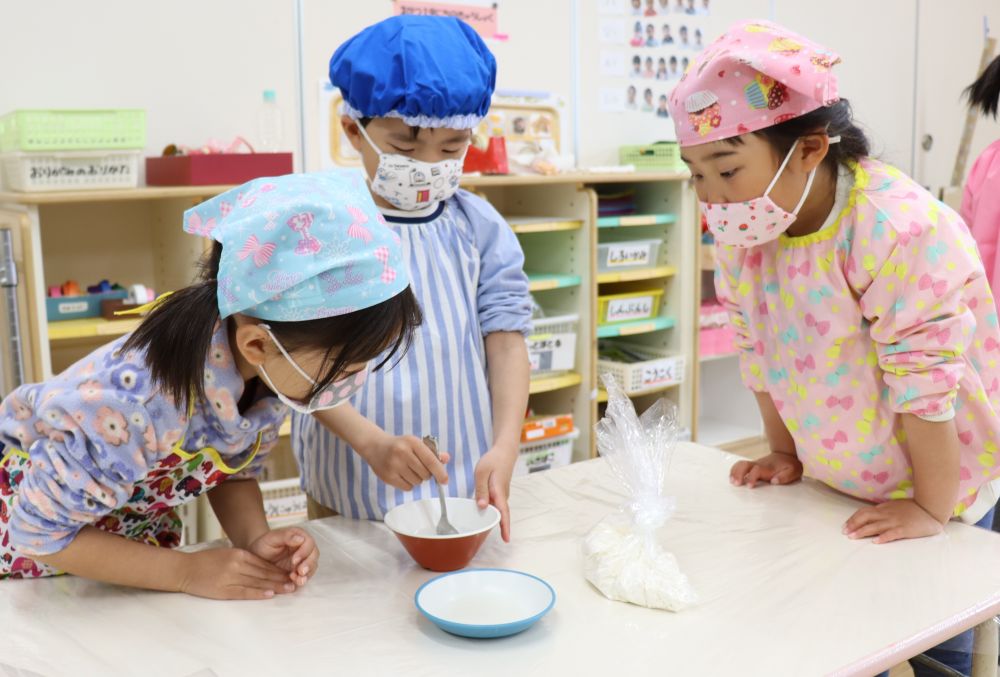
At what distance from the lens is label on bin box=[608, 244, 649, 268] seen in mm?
3059

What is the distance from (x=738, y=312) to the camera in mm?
1409

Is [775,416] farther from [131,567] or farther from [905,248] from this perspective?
[131,567]

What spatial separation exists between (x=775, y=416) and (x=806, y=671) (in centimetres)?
65

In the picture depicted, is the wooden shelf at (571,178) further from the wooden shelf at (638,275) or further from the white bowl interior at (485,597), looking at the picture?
the white bowl interior at (485,597)

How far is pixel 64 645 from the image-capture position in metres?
0.93

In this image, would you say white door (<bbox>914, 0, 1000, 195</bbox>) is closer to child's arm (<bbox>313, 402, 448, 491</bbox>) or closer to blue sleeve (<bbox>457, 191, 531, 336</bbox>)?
blue sleeve (<bbox>457, 191, 531, 336</bbox>)

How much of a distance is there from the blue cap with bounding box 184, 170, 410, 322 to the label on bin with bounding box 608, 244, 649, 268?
2156 mm

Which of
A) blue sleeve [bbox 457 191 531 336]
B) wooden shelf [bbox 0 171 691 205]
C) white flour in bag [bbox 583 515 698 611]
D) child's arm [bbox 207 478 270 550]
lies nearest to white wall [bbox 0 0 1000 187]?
wooden shelf [bbox 0 171 691 205]

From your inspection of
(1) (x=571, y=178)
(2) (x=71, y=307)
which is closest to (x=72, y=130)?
(2) (x=71, y=307)

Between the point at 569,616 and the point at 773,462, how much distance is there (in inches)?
23.4

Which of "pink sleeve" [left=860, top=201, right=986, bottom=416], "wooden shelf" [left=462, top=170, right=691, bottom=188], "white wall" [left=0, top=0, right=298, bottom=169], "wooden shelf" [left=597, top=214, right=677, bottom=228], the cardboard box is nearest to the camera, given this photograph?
"pink sleeve" [left=860, top=201, right=986, bottom=416]

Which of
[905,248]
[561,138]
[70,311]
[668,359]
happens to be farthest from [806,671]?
[561,138]

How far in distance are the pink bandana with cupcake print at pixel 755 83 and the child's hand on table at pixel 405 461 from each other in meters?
0.55

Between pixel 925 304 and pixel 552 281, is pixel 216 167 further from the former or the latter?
pixel 925 304
